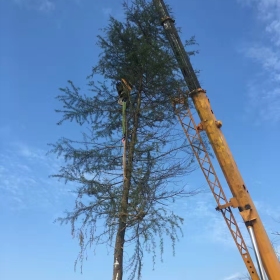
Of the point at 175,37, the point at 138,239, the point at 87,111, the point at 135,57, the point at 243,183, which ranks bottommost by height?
the point at 138,239

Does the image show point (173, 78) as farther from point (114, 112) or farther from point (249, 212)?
point (249, 212)

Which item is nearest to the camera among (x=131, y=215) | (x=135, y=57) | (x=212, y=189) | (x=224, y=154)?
(x=131, y=215)

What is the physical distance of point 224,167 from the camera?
31.2 ft

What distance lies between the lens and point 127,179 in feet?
32.3

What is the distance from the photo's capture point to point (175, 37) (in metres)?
11.8

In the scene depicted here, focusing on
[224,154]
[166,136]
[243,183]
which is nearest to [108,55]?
[166,136]

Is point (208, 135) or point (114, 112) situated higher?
point (114, 112)

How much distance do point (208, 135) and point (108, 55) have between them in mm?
4086

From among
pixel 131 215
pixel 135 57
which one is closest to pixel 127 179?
pixel 131 215

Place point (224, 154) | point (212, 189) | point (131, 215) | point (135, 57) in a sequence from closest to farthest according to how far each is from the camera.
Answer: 1. point (131, 215)
2. point (224, 154)
3. point (212, 189)
4. point (135, 57)

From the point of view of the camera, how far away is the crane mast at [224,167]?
8.56m

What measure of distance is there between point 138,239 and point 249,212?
9.02 ft

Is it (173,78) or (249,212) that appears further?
(173,78)

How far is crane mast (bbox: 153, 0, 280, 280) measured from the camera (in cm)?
856
